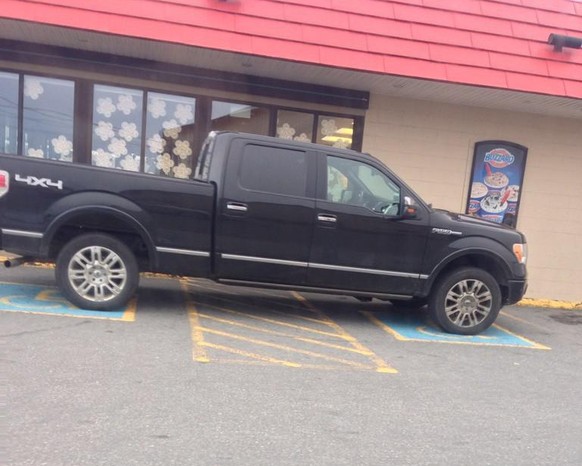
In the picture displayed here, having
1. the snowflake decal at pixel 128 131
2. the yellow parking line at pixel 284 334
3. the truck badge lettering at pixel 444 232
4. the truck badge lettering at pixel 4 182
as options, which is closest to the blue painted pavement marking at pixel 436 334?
the yellow parking line at pixel 284 334

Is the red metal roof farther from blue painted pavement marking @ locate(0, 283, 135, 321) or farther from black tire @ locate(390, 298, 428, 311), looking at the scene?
blue painted pavement marking @ locate(0, 283, 135, 321)

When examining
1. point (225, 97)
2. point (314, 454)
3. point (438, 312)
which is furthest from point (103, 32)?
point (314, 454)

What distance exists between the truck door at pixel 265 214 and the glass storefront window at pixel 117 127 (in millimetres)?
3336

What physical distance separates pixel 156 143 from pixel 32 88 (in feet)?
6.64

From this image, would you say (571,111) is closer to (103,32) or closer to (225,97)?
(225,97)

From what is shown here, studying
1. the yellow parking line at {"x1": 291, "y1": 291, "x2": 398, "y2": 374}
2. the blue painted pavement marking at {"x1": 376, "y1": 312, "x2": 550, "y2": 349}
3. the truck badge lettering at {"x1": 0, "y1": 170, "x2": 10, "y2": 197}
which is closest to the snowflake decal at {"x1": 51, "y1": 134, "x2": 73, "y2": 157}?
the truck badge lettering at {"x1": 0, "y1": 170, "x2": 10, "y2": 197}

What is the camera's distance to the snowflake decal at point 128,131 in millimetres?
8867

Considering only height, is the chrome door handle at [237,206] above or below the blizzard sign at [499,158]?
below

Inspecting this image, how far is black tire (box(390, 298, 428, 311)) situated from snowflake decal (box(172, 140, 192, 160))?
418cm

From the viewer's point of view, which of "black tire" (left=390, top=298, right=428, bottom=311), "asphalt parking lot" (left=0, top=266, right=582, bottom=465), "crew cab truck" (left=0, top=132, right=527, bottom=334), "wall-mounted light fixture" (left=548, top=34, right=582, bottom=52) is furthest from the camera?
"wall-mounted light fixture" (left=548, top=34, right=582, bottom=52)

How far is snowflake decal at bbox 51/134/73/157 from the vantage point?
8.72 metres

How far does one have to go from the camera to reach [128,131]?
8.91 meters

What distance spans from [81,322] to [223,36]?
13.8ft

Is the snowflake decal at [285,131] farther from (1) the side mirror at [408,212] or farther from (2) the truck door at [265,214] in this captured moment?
(1) the side mirror at [408,212]
